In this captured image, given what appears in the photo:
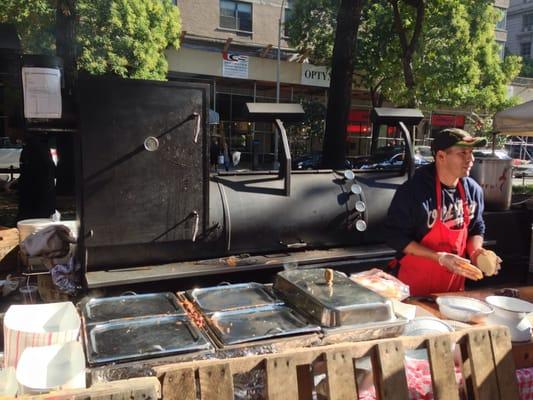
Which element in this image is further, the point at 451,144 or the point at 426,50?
the point at 426,50

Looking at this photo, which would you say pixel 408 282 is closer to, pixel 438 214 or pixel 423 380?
pixel 438 214

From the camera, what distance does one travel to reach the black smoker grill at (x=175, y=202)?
9.86 ft

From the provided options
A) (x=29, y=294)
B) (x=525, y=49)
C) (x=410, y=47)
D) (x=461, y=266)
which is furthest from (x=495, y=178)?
(x=525, y=49)

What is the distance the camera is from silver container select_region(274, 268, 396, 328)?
2.01 m

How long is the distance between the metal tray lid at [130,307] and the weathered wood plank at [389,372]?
893 millimetres

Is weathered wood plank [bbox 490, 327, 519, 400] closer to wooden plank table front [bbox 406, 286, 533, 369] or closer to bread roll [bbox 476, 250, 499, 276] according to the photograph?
wooden plank table front [bbox 406, 286, 533, 369]

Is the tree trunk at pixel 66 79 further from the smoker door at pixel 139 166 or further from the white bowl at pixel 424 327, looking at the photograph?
the white bowl at pixel 424 327

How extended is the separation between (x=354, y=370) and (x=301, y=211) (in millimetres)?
2242

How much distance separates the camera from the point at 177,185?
10.5 feet

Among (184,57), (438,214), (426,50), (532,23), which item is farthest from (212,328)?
(532,23)

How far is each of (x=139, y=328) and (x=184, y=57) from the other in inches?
749

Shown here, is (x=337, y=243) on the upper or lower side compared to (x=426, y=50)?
lower

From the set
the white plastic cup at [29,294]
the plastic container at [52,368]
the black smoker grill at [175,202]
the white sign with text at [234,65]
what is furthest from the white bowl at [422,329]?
the white sign with text at [234,65]

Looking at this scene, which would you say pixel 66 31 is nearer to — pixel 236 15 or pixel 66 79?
pixel 66 79
